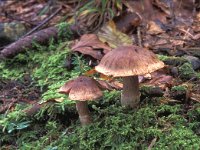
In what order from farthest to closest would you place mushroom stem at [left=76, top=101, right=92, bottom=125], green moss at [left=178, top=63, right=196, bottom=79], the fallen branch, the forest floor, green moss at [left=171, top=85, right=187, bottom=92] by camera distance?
the fallen branch, green moss at [left=178, top=63, right=196, bottom=79], green moss at [left=171, top=85, right=187, bottom=92], mushroom stem at [left=76, top=101, right=92, bottom=125], the forest floor

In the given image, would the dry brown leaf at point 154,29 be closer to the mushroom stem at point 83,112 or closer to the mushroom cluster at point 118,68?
the mushroom cluster at point 118,68

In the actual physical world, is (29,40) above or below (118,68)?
below

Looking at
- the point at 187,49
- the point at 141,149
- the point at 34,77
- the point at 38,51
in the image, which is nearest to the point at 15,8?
the point at 38,51

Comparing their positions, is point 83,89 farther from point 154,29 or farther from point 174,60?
point 154,29

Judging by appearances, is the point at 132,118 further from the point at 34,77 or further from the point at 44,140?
the point at 34,77

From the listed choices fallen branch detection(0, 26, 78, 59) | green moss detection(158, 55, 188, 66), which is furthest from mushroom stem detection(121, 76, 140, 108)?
fallen branch detection(0, 26, 78, 59)

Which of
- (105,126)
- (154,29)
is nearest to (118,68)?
(105,126)

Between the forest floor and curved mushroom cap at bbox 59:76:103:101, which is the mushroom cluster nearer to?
curved mushroom cap at bbox 59:76:103:101
